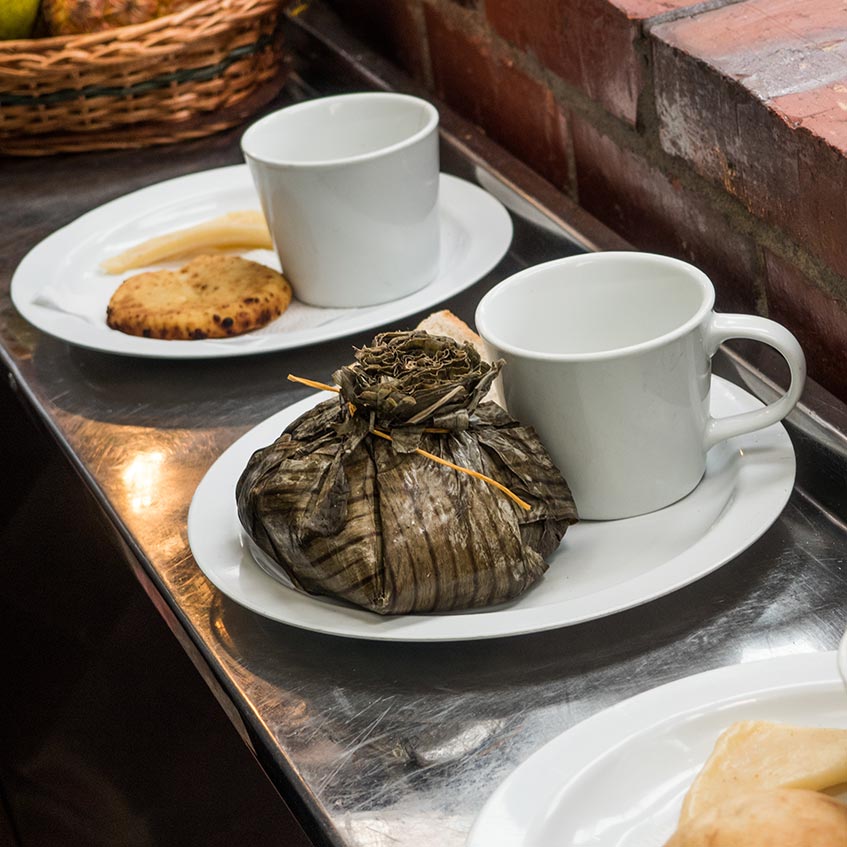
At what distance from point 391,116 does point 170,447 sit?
38 cm

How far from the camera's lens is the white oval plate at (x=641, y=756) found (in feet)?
1.65

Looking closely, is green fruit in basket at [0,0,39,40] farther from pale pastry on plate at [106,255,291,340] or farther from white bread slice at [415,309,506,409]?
white bread slice at [415,309,506,409]

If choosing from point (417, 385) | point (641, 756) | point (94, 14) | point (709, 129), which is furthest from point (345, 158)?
point (641, 756)

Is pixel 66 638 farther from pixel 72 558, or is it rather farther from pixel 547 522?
pixel 547 522

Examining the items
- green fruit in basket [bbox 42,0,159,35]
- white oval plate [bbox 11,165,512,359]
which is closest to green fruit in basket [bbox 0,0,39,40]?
green fruit in basket [bbox 42,0,159,35]

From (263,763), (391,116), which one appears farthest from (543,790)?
(391,116)

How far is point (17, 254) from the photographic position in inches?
50.8

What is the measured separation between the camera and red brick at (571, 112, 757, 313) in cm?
93

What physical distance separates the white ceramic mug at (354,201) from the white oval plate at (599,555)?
0.90ft

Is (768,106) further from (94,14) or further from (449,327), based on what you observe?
(94,14)

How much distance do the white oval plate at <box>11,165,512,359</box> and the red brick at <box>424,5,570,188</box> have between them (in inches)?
3.6

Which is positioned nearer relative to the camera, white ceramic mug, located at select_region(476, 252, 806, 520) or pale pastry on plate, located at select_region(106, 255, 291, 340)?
white ceramic mug, located at select_region(476, 252, 806, 520)

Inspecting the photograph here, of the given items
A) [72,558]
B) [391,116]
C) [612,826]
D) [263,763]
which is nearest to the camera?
[612,826]

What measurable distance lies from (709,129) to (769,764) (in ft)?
1.76
